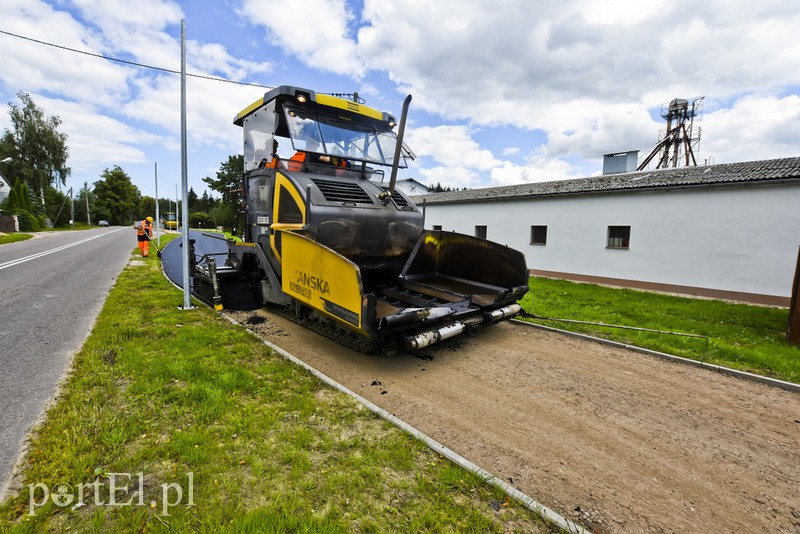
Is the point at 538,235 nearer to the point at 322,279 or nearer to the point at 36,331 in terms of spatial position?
the point at 322,279

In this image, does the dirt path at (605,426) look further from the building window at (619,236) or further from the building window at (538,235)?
the building window at (538,235)

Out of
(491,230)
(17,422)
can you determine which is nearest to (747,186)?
(491,230)

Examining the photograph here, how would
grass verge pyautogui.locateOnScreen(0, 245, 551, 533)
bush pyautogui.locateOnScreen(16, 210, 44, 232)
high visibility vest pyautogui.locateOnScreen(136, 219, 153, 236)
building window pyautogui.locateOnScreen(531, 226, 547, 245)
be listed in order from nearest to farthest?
grass verge pyautogui.locateOnScreen(0, 245, 551, 533)
high visibility vest pyautogui.locateOnScreen(136, 219, 153, 236)
building window pyautogui.locateOnScreen(531, 226, 547, 245)
bush pyautogui.locateOnScreen(16, 210, 44, 232)

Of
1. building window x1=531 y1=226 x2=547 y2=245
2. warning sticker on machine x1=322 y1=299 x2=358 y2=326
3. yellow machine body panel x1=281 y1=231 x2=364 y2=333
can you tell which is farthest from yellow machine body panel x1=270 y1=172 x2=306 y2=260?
building window x1=531 y1=226 x2=547 y2=245

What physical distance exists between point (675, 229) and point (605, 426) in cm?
1070

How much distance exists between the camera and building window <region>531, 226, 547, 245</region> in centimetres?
1466

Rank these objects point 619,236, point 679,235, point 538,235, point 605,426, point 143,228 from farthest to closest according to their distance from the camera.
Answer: point 538,235
point 143,228
point 619,236
point 679,235
point 605,426

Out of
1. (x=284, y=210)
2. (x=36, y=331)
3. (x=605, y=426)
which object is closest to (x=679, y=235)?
(x=605, y=426)

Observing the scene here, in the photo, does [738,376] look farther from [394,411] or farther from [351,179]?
[351,179]

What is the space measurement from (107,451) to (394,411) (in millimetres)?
2054

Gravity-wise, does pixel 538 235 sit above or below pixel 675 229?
below

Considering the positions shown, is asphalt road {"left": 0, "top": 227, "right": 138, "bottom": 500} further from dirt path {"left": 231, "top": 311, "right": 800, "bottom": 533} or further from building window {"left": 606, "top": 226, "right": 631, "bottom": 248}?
building window {"left": 606, "top": 226, "right": 631, "bottom": 248}

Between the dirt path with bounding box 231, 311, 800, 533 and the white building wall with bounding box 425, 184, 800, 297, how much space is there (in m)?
8.08

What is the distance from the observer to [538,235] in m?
14.9
